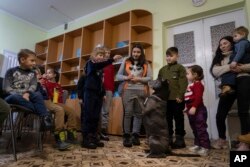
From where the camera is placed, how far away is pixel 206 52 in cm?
302

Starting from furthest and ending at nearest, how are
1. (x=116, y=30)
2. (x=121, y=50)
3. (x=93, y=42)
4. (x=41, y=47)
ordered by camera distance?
(x=41, y=47)
(x=93, y=42)
(x=116, y=30)
(x=121, y=50)

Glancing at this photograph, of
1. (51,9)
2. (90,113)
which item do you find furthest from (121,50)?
(51,9)

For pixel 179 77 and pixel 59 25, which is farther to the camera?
pixel 59 25

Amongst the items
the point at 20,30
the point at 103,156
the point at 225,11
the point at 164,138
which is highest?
the point at 20,30

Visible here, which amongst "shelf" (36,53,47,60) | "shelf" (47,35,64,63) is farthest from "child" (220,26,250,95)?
"shelf" (36,53,47,60)

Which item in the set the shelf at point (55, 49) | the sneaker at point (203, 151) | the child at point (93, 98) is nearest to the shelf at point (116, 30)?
the shelf at point (55, 49)

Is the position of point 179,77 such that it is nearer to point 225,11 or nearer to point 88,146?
point 88,146

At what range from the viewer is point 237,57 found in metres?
1.76

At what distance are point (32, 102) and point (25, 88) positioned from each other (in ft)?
0.65

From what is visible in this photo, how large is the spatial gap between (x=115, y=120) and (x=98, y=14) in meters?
2.52

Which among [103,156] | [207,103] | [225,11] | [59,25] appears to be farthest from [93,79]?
[59,25]

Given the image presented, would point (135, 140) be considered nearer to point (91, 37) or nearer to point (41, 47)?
point (91, 37)

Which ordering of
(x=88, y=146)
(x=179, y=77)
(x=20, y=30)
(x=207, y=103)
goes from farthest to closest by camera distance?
(x=20, y=30), (x=207, y=103), (x=179, y=77), (x=88, y=146)

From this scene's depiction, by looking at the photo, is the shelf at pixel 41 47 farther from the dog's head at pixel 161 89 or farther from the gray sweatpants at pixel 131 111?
the dog's head at pixel 161 89
